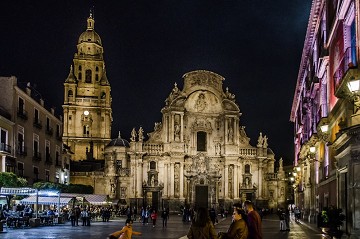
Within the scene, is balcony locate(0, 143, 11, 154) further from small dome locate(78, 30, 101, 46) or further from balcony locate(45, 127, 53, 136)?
small dome locate(78, 30, 101, 46)

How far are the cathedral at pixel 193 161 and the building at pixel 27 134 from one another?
12893 mm

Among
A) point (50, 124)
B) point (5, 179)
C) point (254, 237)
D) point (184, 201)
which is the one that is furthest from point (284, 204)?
point (254, 237)

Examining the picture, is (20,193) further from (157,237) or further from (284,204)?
(284,204)

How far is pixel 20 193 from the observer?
3425cm

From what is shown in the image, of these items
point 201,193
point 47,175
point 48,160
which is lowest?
point 201,193

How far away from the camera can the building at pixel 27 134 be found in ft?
148

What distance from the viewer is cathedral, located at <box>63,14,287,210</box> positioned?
235 feet

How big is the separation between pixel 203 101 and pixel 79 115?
25.7m

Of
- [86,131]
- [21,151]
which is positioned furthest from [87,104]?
[21,151]

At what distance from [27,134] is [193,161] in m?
28.1

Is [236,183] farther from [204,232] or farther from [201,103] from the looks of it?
[204,232]

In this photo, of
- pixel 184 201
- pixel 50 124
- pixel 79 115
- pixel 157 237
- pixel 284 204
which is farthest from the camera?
pixel 79 115

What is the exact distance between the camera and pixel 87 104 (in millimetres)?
92062

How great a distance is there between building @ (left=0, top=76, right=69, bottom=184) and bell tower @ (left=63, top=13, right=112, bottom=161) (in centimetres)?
2934
